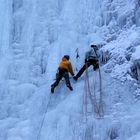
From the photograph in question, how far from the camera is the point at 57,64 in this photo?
38.7 ft

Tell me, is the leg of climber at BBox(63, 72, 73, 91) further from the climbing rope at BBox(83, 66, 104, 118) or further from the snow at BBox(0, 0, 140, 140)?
the climbing rope at BBox(83, 66, 104, 118)

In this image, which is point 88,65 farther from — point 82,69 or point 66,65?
point 66,65

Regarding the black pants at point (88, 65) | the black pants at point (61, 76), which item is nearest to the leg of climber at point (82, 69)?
the black pants at point (88, 65)

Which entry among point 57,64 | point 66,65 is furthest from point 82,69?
point 57,64

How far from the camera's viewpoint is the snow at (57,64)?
996 cm

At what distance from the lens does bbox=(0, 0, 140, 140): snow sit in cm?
996

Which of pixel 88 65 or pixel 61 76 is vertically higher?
pixel 88 65

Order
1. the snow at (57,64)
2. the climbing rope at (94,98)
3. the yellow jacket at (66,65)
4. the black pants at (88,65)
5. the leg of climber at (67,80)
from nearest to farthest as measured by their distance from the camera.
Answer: the snow at (57,64) → the climbing rope at (94,98) → the leg of climber at (67,80) → the yellow jacket at (66,65) → the black pants at (88,65)

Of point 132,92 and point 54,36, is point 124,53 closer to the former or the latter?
point 132,92

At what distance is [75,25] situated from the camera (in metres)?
12.4

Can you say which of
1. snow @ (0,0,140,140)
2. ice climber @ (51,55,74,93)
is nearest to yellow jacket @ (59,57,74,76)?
ice climber @ (51,55,74,93)

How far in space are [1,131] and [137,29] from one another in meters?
4.11

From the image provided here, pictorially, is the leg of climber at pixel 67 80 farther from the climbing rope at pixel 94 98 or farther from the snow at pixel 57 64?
the climbing rope at pixel 94 98

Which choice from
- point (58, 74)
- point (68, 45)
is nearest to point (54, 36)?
point (68, 45)
